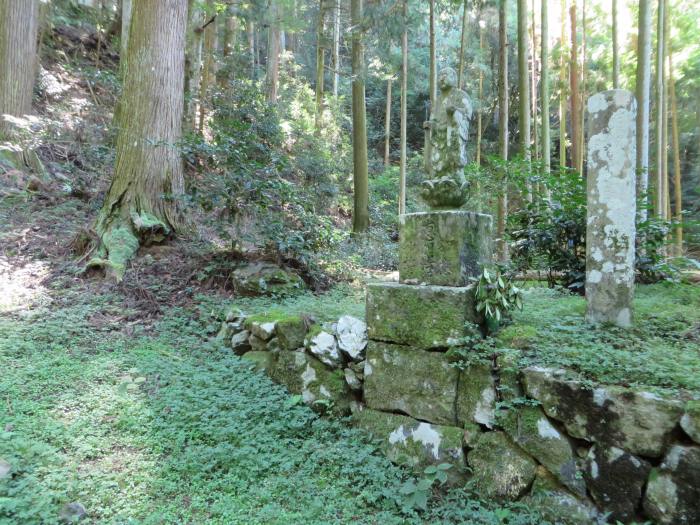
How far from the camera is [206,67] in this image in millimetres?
12047

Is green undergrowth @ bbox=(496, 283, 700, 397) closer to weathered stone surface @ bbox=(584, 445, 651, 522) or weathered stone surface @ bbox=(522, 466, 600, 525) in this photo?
weathered stone surface @ bbox=(584, 445, 651, 522)

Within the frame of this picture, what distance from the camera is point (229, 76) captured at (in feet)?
39.0

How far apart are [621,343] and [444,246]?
144cm

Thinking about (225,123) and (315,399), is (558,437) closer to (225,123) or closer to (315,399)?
(315,399)

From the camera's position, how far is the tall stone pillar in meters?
3.28

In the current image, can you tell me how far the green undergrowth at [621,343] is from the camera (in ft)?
8.11

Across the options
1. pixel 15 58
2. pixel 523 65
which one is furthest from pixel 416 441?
pixel 15 58

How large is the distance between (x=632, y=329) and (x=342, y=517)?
2580mm

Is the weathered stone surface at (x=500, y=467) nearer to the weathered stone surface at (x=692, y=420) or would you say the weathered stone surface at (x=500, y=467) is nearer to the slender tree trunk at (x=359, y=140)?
the weathered stone surface at (x=692, y=420)

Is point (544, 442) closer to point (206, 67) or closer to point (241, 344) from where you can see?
point (241, 344)

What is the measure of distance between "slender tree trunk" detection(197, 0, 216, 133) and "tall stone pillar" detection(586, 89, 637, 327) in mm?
9844

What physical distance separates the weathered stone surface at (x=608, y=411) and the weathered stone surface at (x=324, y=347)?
1667mm

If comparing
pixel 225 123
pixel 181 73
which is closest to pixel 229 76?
pixel 225 123

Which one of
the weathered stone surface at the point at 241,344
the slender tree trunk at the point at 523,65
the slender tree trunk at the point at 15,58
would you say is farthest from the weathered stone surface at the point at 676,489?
the slender tree trunk at the point at 15,58
